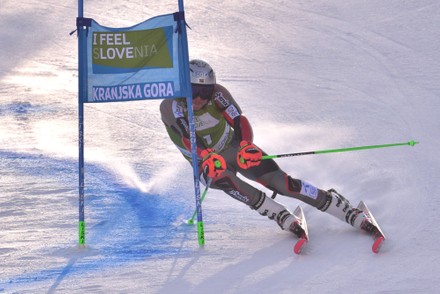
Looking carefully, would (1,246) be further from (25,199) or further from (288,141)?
(288,141)

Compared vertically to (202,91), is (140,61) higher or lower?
higher

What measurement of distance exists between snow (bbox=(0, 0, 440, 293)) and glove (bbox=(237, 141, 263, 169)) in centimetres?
53

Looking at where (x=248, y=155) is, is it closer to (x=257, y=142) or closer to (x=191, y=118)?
(x=191, y=118)

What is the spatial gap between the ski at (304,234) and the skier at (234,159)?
5 centimetres

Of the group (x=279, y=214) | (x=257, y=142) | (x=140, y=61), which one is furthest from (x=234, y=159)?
(x=257, y=142)

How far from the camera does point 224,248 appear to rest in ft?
20.8

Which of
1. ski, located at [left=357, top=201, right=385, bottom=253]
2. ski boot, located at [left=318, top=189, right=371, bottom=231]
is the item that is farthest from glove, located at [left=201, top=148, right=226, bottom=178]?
ski, located at [left=357, top=201, right=385, bottom=253]

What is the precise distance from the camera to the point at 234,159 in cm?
709

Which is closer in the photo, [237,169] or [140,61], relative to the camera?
[140,61]

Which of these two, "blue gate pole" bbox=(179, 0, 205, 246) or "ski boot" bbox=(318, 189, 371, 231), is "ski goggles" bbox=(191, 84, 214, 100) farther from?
"ski boot" bbox=(318, 189, 371, 231)

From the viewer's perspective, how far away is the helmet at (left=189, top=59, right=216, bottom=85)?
22.1 ft

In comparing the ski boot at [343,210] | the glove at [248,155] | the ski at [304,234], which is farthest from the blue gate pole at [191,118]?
the ski boot at [343,210]

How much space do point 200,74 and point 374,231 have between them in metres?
1.65

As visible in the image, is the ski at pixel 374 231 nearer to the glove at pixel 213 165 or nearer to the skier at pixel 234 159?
the skier at pixel 234 159
